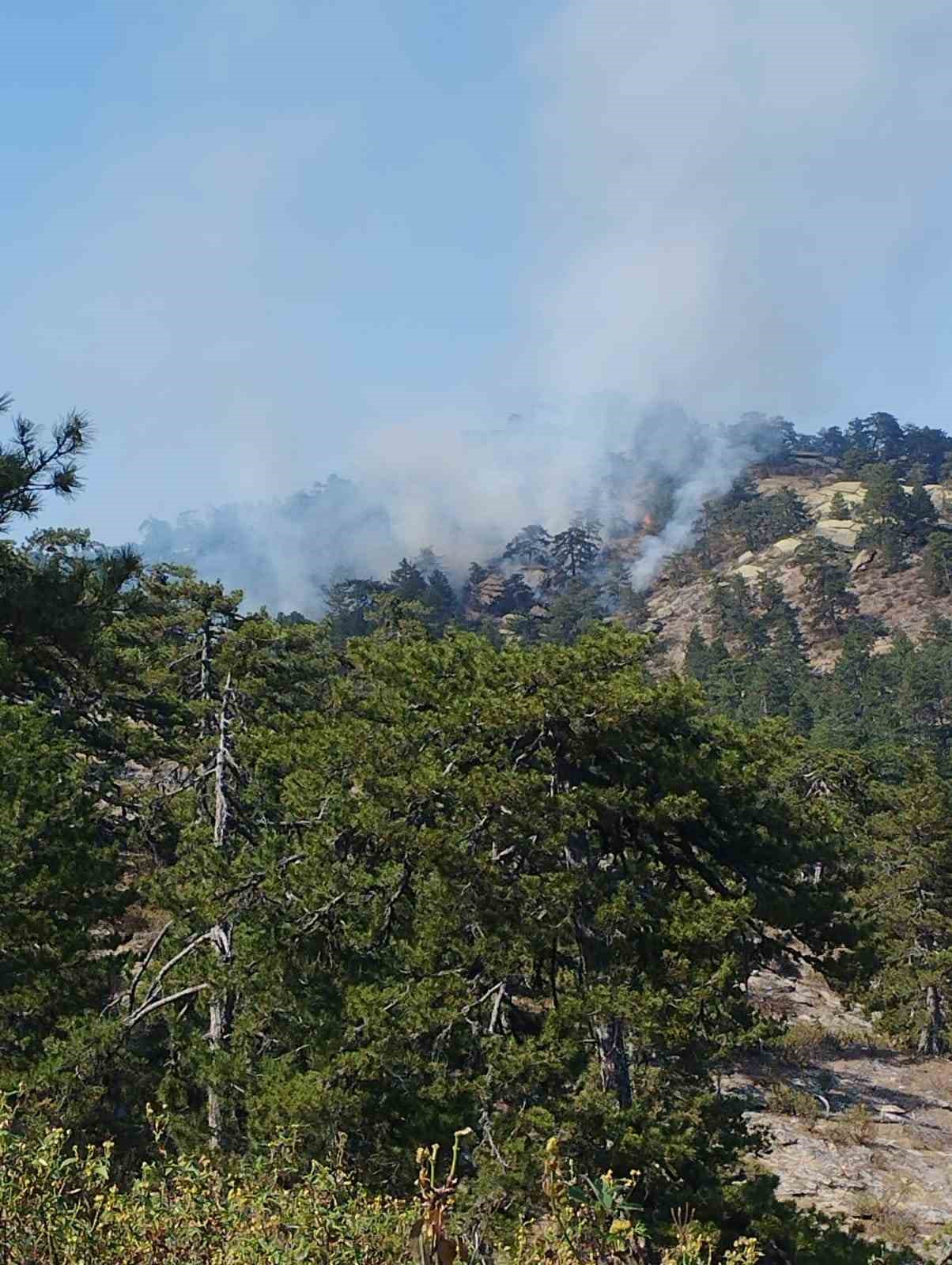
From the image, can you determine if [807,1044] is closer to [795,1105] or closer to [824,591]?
[795,1105]

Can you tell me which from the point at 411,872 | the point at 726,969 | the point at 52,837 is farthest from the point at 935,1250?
the point at 52,837

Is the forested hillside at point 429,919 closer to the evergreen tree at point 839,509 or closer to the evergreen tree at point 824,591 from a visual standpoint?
the evergreen tree at point 824,591

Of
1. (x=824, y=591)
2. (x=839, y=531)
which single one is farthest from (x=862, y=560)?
(x=824, y=591)

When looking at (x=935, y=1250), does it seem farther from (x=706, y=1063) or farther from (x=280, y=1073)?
(x=280, y=1073)

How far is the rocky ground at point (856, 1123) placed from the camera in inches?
682

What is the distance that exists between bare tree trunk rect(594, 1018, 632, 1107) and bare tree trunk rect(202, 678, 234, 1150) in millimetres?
3855

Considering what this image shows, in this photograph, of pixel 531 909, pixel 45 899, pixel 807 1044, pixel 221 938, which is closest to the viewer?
pixel 531 909

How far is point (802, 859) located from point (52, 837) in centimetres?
862

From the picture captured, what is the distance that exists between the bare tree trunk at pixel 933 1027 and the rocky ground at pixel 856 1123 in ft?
1.73

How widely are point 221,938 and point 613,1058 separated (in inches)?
187

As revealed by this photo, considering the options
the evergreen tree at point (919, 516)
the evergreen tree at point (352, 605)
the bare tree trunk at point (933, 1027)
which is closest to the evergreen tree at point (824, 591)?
the evergreen tree at point (919, 516)

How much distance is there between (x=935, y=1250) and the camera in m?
14.9

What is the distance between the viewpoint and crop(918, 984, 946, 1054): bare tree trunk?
27625mm

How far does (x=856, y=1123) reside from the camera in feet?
69.9
